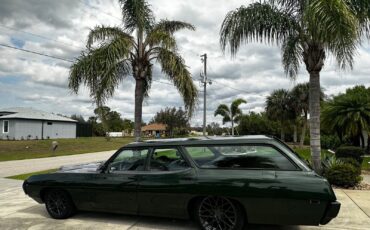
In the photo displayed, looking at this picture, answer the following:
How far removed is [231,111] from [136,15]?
125 ft

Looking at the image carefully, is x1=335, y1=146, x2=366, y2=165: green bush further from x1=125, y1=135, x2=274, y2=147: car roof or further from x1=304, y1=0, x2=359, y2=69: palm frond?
x1=125, y1=135, x2=274, y2=147: car roof

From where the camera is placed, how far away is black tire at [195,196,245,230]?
5.03m

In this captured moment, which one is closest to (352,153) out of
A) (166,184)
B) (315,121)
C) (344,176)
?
(315,121)

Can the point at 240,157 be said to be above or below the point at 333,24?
below

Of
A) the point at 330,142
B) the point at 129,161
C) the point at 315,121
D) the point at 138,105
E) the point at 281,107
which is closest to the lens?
the point at 129,161

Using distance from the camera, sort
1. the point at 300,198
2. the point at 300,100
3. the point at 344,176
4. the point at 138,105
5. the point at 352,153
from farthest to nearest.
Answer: the point at 300,100 → the point at 352,153 → the point at 138,105 → the point at 344,176 → the point at 300,198

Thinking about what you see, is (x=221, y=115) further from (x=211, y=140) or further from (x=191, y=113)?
(x=211, y=140)

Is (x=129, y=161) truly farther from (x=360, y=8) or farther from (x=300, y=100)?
(x=300, y=100)

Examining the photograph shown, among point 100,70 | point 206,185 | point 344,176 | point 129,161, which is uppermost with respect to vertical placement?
point 100,70

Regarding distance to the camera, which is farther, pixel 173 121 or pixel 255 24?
pixel 173 121

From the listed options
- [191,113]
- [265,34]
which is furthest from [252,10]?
[191,113]

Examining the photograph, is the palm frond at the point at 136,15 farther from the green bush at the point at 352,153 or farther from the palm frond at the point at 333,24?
the green bush at the point at 352,153

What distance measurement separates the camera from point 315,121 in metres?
10.2

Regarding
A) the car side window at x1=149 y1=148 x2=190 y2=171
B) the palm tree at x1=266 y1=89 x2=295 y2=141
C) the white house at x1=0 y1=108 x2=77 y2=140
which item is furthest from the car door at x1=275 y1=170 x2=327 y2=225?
the white house at x1=0 y1=108 x2=77 y2=140
